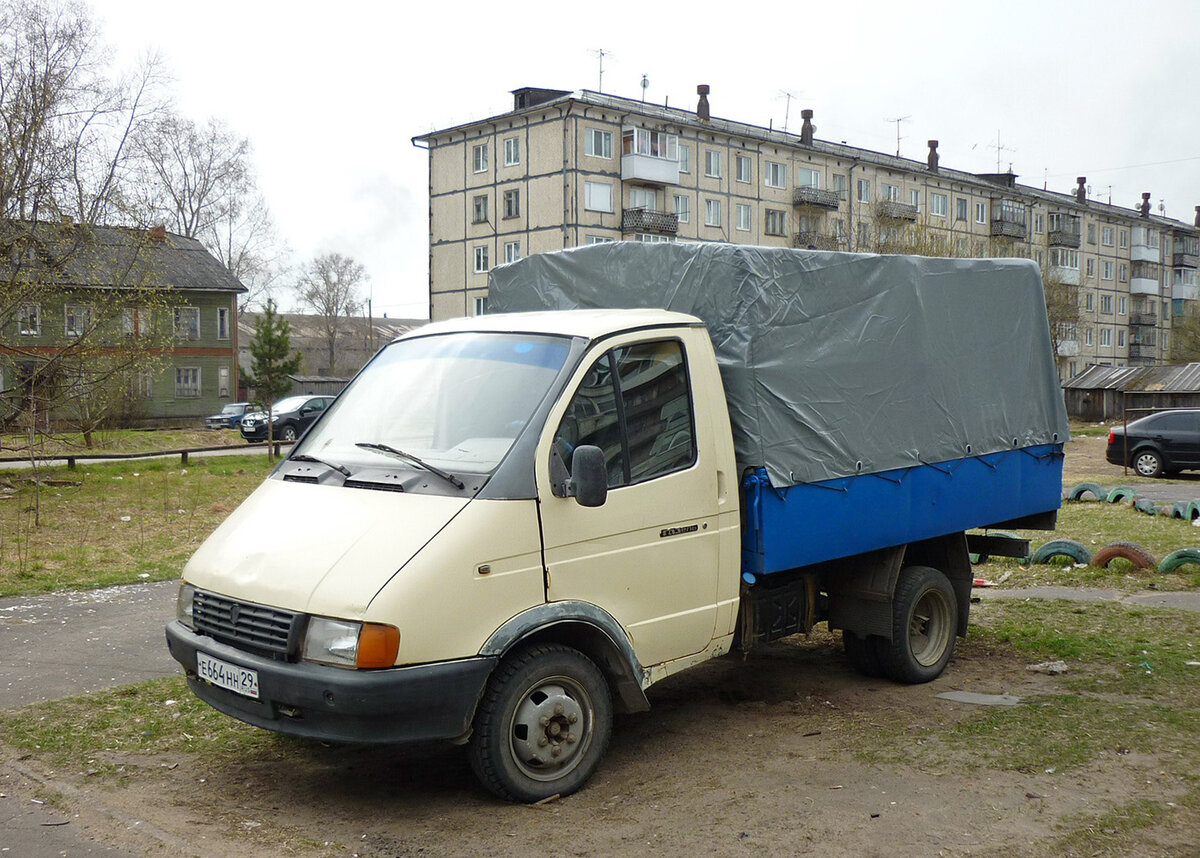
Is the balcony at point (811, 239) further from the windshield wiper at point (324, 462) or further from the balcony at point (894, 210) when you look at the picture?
the windshield wiper at point (324, 462)

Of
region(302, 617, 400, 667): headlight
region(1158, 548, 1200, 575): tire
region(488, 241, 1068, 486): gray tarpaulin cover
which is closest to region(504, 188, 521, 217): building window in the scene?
region(1158, 548, 1200, 575): tire

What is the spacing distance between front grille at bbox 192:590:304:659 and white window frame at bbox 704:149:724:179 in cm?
5266

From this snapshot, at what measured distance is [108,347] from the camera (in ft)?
63.4

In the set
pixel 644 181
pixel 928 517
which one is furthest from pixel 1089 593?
pixel 644 181

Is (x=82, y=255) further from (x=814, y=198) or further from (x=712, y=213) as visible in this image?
(x=814, y=198)

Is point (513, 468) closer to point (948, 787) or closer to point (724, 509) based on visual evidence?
point (724, 509)

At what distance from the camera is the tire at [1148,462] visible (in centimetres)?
2381

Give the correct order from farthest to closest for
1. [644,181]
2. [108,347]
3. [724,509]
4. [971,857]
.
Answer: [644,181] → [108,347] → [724,509] → [971,857]

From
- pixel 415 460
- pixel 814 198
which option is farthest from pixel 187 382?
pixel 415 460

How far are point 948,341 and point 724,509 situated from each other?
249 centimetres

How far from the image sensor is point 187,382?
181 ft

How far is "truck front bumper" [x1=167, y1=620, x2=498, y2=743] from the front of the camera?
14.3 feet

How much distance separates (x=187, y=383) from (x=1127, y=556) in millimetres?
51873

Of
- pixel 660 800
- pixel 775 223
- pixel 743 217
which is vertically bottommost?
pixel 660 800
